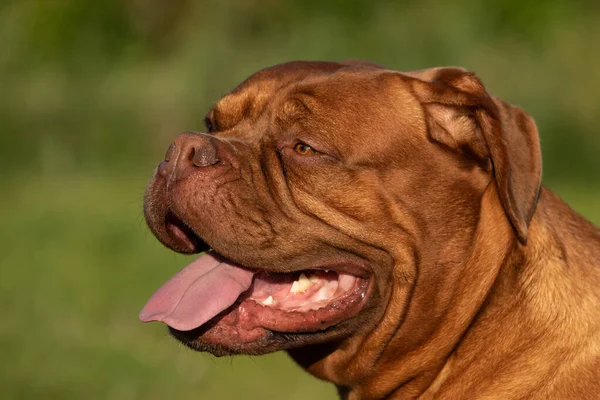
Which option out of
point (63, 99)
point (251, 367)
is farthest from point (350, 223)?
point (63, 99)

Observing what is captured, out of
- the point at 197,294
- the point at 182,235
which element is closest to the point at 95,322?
the point at 182,235

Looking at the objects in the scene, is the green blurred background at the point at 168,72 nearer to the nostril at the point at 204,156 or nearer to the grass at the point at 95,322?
the grass at the point at 95,322

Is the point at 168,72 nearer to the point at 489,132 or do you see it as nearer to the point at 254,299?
the point at 254,299

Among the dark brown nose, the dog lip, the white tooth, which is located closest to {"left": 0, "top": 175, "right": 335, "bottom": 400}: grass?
the dog lip

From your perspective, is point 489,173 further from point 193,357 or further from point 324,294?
point 193,357

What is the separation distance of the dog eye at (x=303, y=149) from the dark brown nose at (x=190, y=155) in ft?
1.08

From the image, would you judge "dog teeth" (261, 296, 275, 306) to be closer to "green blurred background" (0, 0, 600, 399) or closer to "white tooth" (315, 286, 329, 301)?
"white tooth" (315, 286, 329, 301)

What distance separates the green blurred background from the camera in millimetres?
13688

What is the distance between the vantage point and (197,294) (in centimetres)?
441

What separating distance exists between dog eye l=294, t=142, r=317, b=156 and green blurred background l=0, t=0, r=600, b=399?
7.11 metres

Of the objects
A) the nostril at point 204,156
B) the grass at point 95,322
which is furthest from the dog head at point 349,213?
the grass at point 95,322

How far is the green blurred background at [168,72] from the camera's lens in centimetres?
1369

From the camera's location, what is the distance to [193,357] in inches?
320

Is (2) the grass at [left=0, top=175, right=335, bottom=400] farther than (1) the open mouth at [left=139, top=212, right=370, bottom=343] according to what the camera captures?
Yes
